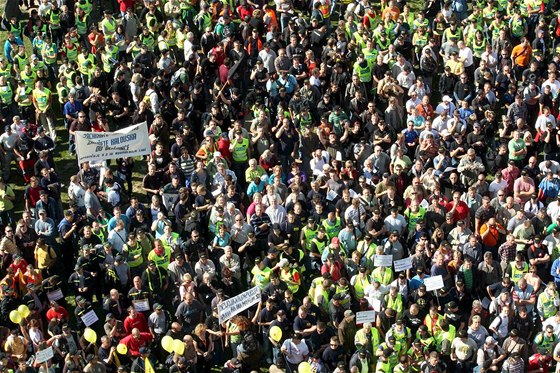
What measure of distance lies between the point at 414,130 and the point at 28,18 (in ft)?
37.6

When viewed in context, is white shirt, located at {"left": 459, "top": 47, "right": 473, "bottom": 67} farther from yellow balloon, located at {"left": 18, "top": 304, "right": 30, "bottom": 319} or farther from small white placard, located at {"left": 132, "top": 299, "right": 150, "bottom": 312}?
yellow balloon, located at {"left": 18, "top": 304, "right": 30, "bottom": 319}

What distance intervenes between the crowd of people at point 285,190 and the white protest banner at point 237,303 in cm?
8

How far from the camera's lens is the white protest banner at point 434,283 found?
23641 millimetres

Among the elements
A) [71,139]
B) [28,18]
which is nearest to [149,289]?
[71,139]

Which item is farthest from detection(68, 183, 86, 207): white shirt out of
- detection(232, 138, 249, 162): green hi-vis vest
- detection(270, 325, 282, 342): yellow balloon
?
detection(270, 325, 282, 342): yellow balloon

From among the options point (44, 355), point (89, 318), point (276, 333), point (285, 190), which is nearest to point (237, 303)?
point (276, 333)

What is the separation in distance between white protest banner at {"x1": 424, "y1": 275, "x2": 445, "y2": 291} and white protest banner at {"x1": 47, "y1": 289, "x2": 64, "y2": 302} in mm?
6382

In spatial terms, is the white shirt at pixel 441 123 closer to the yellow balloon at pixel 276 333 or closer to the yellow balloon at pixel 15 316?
the yellow balloon at pixel 276 333

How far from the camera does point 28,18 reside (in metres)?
34.3

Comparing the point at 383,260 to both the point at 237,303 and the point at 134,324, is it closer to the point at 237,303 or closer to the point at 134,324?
the point at 237,303

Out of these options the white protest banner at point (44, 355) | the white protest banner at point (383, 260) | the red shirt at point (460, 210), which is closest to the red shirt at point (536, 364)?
the white protest banner at point (383, 260)

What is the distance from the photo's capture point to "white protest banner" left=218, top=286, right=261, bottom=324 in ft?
76.0

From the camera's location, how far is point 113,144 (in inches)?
1045

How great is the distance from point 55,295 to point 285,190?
484 cm
